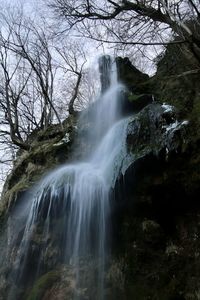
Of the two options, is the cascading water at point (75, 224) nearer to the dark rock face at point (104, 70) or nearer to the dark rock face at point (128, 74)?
the dark rock face at point (128, 74)

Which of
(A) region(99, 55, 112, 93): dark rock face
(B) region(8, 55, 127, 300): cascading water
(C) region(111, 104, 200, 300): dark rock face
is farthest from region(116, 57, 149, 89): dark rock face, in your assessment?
(C) region(111, 104, 200, 300): dark rock face

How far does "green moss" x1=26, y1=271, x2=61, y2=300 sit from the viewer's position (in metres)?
6.39

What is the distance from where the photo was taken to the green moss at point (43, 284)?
6.39m

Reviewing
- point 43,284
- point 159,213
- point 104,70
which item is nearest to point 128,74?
point 104,70

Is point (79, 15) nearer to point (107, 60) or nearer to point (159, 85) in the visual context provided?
point (159, 85)

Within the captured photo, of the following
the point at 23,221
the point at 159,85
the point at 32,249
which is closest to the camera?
the point at 32,249

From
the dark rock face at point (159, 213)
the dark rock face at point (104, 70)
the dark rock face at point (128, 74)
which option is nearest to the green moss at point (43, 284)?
the dark rock face at point (159, 213)

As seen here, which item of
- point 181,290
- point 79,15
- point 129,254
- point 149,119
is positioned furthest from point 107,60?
point 181,290

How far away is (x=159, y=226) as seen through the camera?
252 inches

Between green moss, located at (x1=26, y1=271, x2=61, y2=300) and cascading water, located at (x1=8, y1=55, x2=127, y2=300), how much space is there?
323 mm

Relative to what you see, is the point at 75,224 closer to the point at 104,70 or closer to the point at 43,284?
the point at 43,284

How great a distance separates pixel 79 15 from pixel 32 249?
17.6 feet

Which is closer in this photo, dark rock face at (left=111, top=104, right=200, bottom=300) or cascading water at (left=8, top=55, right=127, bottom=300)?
dark rock face at (left=111, top=104, right=200, bottom=300)

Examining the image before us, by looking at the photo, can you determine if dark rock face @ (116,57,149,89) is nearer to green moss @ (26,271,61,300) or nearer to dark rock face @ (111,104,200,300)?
dark rock face @ (111,104,200,300)
